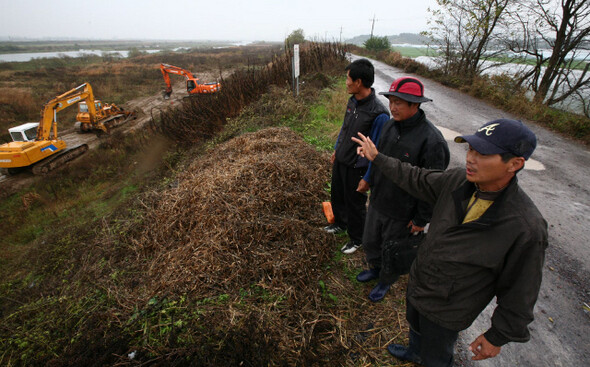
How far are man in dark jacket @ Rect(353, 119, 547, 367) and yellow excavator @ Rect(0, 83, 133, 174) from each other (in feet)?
41.1

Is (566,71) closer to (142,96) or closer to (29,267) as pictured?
(29,267)

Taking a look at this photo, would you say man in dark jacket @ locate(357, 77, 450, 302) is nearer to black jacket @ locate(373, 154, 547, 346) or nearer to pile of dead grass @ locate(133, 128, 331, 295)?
black jacket @ locate(373, 154, 547, 346)

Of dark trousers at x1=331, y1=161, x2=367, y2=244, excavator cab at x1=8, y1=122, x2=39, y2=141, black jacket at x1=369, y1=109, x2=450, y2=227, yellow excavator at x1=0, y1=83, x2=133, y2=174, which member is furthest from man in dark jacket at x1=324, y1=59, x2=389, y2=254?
excavator cab at x1=8, y1=122, x2=39, y2=141

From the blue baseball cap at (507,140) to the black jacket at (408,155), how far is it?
71 centimetres

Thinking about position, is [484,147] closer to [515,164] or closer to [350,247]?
[515,164]

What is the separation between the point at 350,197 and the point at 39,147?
11.8 metres

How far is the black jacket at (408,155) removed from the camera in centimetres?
192

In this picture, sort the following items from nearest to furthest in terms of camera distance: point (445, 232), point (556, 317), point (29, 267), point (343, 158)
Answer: point (445, 232) → point (556, 317) → point (343, 158) → point (29, 267)

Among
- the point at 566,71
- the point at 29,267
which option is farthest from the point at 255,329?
the point at 566,71

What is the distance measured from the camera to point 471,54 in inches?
495

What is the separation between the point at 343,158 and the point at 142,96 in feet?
75.5

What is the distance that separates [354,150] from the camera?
271cm

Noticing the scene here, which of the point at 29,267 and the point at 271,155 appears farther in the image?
the point at 29,267

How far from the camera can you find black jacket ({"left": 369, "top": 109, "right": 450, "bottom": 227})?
1924 mm
